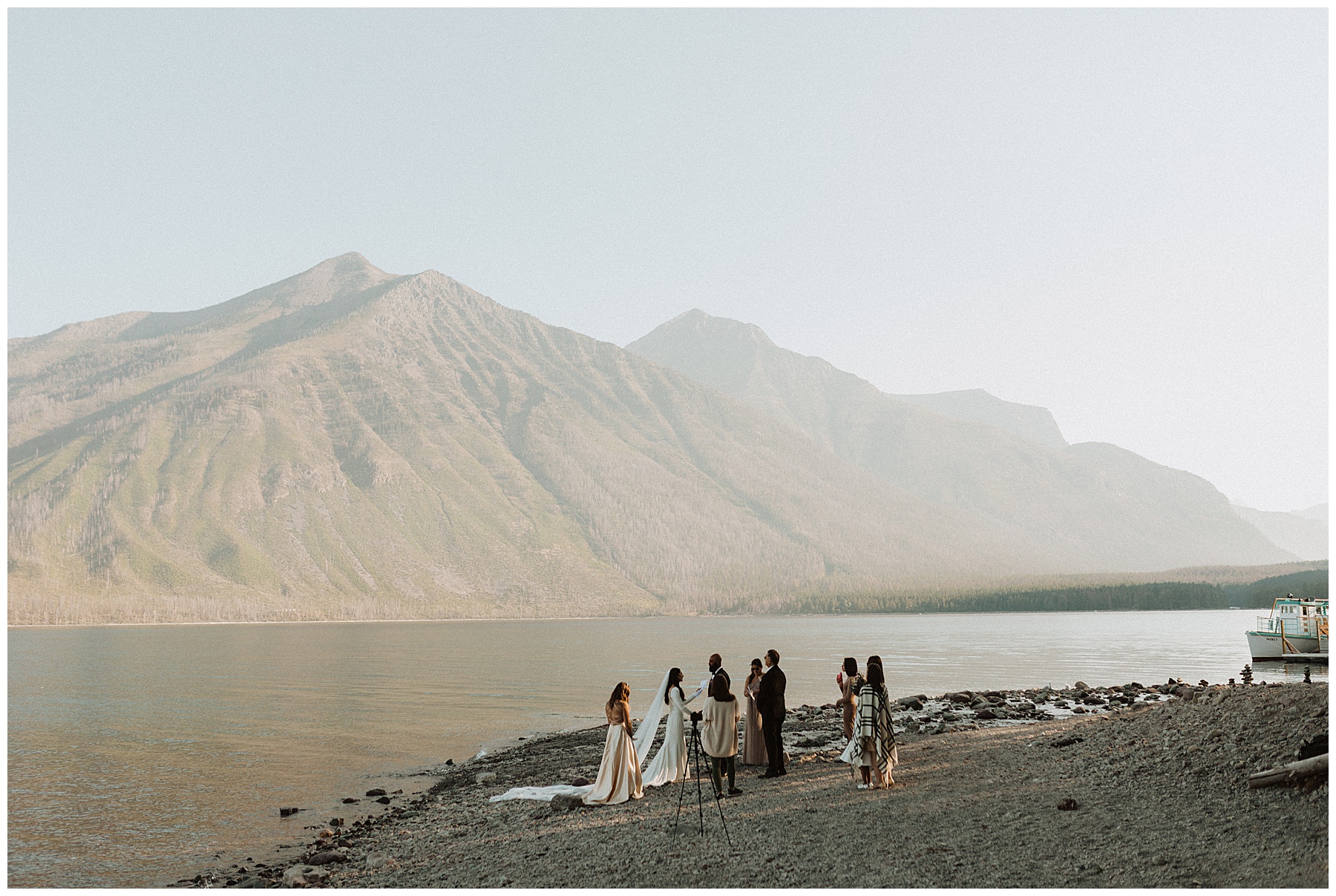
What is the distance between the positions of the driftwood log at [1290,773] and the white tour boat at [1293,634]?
54168 millimetres

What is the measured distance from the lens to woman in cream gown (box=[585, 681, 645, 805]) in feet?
58.3

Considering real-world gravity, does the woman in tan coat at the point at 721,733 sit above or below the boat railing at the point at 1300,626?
above

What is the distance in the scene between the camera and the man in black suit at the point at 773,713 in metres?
19.7

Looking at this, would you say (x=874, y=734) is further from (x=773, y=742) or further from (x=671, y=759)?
(x=671, y=759)

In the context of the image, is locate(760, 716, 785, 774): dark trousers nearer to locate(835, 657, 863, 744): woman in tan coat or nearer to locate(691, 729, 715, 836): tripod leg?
locate(835, 657, 863, 744): woman in tan coat

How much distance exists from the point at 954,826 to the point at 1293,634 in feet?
190

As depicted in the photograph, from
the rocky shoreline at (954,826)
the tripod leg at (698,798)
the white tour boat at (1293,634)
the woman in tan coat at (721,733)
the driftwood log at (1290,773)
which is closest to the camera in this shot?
the rocky shoreline at (954,826)

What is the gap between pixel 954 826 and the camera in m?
14.5

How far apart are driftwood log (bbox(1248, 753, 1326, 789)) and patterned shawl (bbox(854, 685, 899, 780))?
6.07 metres

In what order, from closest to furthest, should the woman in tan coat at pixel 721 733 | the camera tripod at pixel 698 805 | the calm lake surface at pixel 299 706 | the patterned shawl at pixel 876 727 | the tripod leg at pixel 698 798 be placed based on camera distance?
the camera tripod at pixel 698 805
the tripod leg at pixel 698 798
the patterned shawl at pixel 876 727
the woman in tan coat at pixel 721 733
the calm lake surface at pixel 299 706

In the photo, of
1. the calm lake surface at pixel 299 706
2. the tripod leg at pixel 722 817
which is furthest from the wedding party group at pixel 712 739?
the calm lake surface at pixel 299 706

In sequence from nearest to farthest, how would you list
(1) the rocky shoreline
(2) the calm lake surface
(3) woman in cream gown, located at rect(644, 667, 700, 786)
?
(1) the rocky shoreline
(3) woman in cream gown, located at rect(644, 667, 700, 786)
(2) the calm lake surface

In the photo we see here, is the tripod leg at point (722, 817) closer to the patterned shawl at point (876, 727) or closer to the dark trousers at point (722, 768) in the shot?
the dark trousers at point (722, 768)

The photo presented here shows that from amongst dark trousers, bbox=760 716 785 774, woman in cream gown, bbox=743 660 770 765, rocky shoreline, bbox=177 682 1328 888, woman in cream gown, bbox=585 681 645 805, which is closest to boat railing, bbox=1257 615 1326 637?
rocky shoreline, bbox=177 682 1328 888
